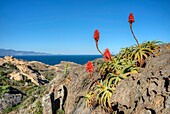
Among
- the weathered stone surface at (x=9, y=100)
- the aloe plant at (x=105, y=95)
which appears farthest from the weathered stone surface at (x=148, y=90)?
the weathered stone surface at (x=9, y=100)

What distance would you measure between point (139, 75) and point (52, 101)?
1028cm

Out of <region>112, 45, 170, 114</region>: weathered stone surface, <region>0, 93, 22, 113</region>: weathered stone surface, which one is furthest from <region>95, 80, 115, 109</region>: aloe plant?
<region>0, 93, 22, 113</region>: weathered stone surface

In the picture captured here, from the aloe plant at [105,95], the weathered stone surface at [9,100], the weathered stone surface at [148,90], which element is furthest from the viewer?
the weathered stone surface at [9,100]

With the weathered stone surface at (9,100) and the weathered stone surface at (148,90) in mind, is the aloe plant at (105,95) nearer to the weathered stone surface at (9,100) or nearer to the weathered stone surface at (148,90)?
the weathered stone surface at (148,90)

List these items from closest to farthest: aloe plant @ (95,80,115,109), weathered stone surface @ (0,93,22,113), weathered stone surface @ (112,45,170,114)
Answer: weathered stone surface @ (112,45,170,114), aloe plant @ (95,80,115,109), weathered stone surface @ (0,93,22,113)

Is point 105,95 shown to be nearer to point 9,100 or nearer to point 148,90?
point 148,90

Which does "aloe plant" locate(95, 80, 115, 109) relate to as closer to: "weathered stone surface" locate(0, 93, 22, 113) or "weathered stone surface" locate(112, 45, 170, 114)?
"weathered stone surface" locate(112, 45, 170, 114)

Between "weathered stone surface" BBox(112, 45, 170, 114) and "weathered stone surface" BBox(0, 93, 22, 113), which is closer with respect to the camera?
"weathered stone surface" BBox(112, 45, 170, 114)

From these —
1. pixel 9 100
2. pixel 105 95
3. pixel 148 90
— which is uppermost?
pixel 148 90

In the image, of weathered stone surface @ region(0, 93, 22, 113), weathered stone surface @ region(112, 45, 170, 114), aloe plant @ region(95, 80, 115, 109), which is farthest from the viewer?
weathered stone surface @ region(0, 93, 22, 113)

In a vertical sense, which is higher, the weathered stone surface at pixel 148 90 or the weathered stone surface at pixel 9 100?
the weathered stone surface at pixel 148 90

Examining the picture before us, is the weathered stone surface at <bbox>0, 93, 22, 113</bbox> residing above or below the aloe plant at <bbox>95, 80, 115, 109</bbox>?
below

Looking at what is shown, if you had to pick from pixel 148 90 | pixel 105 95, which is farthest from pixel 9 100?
pixel 148 90

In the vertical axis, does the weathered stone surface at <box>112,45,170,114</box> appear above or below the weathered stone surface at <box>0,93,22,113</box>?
above
